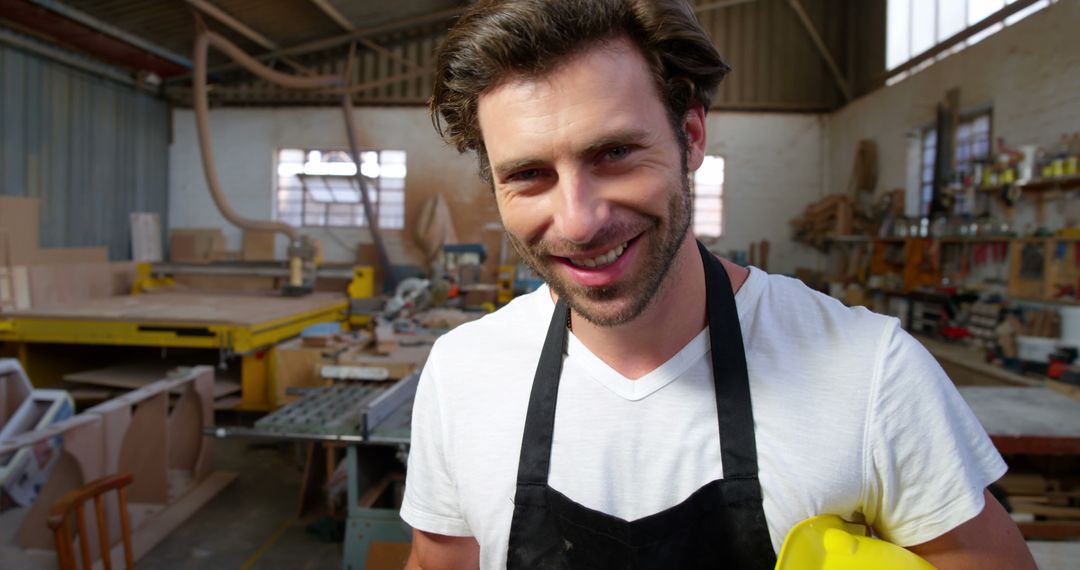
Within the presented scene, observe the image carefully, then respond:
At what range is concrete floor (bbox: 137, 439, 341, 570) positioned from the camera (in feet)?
11.0

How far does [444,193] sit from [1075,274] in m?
7.66

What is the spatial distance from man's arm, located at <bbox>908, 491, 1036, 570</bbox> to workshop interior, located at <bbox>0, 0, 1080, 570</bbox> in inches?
3.3

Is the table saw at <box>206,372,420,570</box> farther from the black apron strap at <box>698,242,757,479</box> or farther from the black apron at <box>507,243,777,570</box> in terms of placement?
the black apron strap at <box>698,242,757,479</box>

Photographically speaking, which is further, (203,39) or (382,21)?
(382,21)

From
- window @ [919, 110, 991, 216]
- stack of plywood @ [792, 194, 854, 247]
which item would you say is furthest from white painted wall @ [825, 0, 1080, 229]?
stack of plywood @ [792, 194, 854, 247]

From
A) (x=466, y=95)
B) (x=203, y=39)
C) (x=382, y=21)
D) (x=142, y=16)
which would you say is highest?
(x=382, y=21)

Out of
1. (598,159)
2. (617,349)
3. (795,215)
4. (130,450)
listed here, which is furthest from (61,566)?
(795,215)

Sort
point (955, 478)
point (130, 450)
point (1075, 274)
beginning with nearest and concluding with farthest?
point (955, 478)
point (130, 450)
point (1075, 274)

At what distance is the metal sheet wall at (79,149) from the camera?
7223 mm

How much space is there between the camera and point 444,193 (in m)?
10.1

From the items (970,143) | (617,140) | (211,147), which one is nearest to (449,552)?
(617,140)

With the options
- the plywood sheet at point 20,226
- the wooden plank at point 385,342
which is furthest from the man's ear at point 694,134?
the plywood sheet at point 20,226

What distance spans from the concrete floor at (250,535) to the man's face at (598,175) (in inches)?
117

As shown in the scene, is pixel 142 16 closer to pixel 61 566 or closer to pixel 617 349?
pixel 61 566
